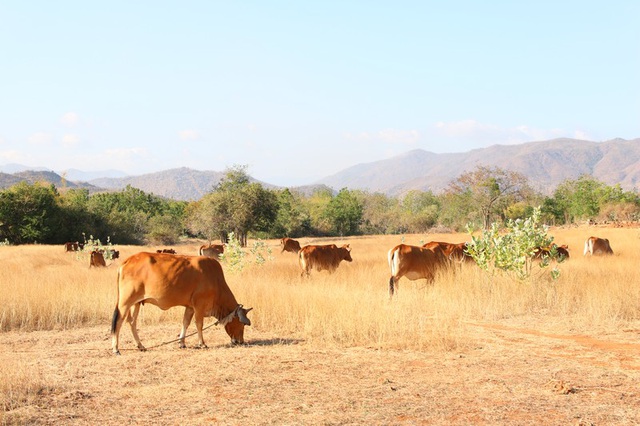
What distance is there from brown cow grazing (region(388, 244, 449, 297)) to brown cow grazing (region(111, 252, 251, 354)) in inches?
215

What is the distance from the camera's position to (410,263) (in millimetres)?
14289

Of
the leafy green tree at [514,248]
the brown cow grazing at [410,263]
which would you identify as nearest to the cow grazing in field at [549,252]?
the leafy green tree at [514,248]

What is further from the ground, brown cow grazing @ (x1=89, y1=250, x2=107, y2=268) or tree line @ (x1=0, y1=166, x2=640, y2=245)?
tree line @ (x1=0, y1=166, x2=640, y2=245)

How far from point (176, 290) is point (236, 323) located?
1120mm

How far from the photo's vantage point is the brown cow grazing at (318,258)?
18.6m

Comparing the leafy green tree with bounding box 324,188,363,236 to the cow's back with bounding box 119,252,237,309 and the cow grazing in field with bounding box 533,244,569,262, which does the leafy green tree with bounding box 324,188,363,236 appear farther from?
the cow's back with bounding box 119,252,237,309

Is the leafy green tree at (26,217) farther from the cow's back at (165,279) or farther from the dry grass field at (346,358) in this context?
the cow's back at (165,279)

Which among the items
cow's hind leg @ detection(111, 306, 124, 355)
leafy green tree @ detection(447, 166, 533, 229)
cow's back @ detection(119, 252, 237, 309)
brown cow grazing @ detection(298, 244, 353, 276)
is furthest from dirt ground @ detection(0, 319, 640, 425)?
leafy green tree @ detection(447, 166, 533, 229)

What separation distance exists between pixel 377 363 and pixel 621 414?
3.00 m

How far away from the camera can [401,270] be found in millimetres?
14227

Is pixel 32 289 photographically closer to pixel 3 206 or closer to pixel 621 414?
pixel 621 414

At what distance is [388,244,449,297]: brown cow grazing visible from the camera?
1420 cm

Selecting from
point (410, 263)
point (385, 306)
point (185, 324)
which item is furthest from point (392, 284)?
point (185, 324)

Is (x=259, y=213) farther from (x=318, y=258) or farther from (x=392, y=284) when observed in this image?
(x=392, y=284)
